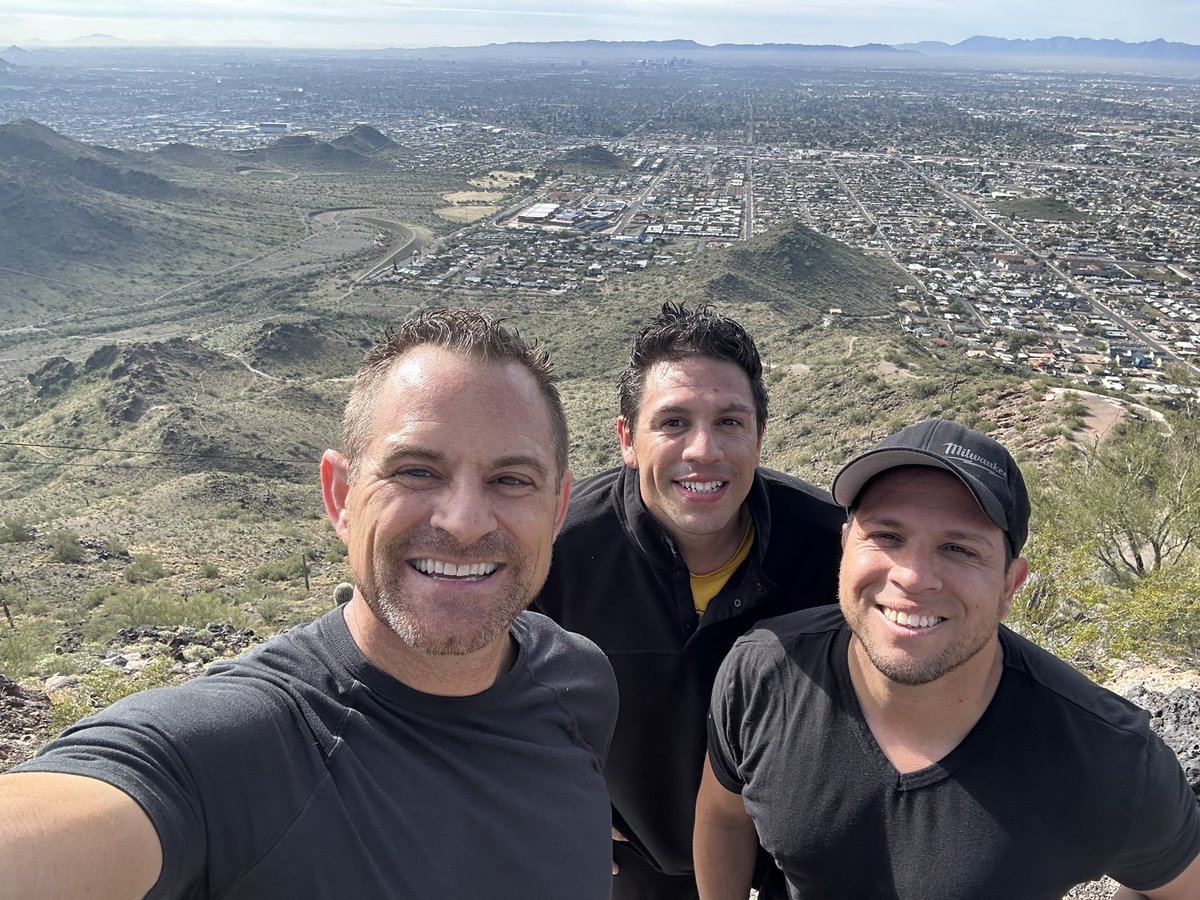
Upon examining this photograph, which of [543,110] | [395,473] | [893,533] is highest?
[543,110]

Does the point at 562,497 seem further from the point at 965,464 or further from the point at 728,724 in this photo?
the point at 965,464

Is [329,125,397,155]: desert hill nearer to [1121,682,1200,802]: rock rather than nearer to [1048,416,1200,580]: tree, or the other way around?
[1048,416,1200,580]: tree

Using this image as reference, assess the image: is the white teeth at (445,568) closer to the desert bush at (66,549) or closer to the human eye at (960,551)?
the human eye at (960,551)

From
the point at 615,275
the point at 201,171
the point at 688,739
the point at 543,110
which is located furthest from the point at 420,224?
the point at 543,110

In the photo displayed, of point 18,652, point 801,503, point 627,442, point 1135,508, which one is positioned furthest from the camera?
point 18,652

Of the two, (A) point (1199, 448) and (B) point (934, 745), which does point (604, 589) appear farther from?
→ (A) point (1199, 448)

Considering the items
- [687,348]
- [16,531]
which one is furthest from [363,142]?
[687,348]
